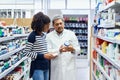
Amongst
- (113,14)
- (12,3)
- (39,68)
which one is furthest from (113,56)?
(12,3)

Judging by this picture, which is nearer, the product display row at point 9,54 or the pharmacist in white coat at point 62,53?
the product display row at point 9,54

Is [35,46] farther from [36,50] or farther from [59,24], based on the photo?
[59,24]

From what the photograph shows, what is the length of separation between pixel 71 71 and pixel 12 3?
14.4 meters

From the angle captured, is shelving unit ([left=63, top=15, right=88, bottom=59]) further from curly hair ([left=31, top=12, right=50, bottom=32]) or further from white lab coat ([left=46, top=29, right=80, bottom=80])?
curly hair ([left=31, top=12, right=50, bottom=32])

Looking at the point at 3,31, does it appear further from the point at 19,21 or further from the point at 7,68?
the point at 19,21

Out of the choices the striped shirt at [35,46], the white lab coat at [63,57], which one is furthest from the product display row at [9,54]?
the white lab coat at [63,57]

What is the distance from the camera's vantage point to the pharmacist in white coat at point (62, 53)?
366 centimetres

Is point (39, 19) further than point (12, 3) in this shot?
No

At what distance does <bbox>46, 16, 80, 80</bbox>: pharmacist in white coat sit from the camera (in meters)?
3.66

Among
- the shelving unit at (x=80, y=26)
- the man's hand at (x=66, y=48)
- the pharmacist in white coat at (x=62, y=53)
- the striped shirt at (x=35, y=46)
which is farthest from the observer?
the shelving unit at (x=80, y=26)

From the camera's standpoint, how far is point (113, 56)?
10.1 ft

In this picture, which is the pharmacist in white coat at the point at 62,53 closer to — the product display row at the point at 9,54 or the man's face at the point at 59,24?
the man's face at the point at 59,24

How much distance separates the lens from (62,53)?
145 inches

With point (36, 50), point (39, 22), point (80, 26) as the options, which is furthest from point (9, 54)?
point (80, 26)
